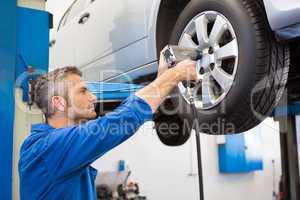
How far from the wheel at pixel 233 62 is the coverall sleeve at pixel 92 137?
54cm

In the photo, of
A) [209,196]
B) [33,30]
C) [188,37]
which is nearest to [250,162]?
[209,196]

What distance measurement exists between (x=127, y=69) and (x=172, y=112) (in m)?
0.38

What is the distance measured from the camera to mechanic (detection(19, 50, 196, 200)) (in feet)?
3.28

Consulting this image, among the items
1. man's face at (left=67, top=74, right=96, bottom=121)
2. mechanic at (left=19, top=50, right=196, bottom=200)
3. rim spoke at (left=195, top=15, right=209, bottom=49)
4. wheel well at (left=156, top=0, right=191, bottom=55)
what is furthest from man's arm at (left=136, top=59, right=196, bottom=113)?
wheel well at (left=156, top=0, right=191, bottom=55)

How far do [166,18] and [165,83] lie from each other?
3.21ft

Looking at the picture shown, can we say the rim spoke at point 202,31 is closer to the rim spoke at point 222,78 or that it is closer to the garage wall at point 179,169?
the rim spoke at point 222,78

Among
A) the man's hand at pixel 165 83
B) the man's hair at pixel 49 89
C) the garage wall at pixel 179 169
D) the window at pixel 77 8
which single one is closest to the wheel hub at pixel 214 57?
the man's hand at pixel 165 83

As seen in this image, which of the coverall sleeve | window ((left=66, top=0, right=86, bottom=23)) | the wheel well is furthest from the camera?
window ((left=66, top=0, right=86, bottom=23))

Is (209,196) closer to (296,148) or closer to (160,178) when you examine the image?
(160,178)

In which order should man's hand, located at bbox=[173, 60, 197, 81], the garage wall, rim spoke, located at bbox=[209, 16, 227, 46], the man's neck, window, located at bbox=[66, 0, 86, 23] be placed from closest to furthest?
man's hand, located at bbox=[173, 60, 197, 81], the man's neck, rim spoke, located at bbox=[209, 16, 227, 46], window, located at bbox=[66, 0, 86, 23], the garage wall

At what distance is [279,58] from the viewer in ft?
4.89

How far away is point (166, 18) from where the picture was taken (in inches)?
78.4

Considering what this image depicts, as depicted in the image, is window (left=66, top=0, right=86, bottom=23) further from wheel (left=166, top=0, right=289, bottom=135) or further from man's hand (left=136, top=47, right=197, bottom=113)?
man's hand (left=136, top=47, right=197, bottom=113)

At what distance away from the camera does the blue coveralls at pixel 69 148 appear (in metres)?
0.99
